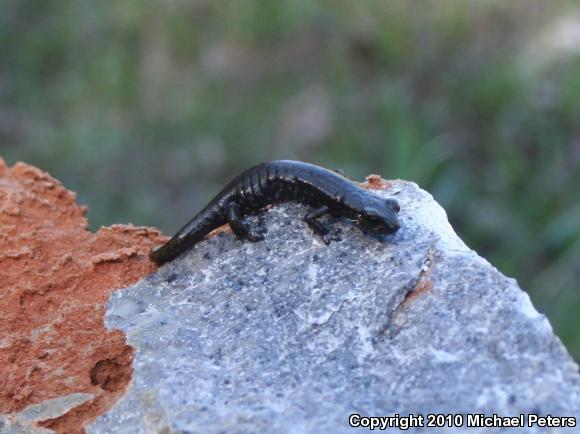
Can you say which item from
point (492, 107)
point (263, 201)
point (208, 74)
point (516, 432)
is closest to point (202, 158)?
point (208, 74)

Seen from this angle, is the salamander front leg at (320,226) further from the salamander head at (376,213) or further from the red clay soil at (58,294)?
the red clay soil at (58,294)

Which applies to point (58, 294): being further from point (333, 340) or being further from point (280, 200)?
point (333, 340)

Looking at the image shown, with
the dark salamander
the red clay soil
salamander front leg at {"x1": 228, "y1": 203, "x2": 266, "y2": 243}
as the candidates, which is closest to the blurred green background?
the dark salamander

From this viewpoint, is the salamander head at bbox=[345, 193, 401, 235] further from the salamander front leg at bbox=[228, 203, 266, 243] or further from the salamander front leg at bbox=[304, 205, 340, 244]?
the salamander front leg at bbox=[228, 203, 266, 243]

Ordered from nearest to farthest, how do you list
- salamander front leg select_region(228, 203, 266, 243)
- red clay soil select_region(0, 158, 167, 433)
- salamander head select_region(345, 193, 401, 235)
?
red clay soil select_region(0, 158, 167, 433)
salamander head select_region(345, 193, 401, 235)
salamander front leg select_region(228, 203, 266, 243)

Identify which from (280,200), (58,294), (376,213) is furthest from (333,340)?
(58,294)

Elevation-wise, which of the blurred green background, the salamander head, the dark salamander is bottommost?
the salamander head

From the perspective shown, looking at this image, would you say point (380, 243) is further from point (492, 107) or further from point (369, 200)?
point (492, 107)

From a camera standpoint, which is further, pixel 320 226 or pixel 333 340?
pixel 320 226
